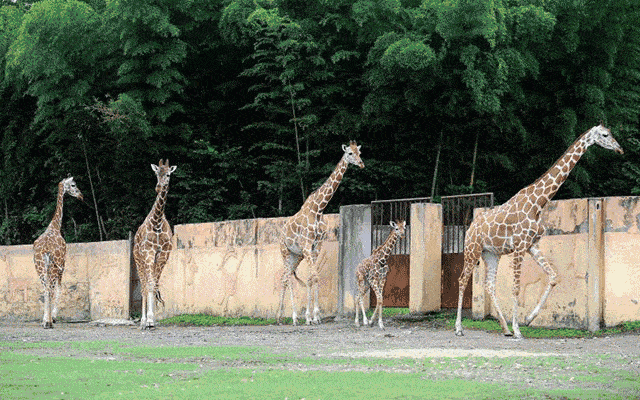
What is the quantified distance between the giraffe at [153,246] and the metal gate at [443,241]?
390 centimetres

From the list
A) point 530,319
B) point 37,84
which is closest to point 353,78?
point 37,84

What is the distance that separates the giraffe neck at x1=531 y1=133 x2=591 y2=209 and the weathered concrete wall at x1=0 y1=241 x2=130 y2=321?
34.9 ft

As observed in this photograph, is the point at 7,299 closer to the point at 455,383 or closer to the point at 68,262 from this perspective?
the point at 68,262

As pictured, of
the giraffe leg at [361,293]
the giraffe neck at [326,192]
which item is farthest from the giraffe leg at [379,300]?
the giraffe neck at [326,192]

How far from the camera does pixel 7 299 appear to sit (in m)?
23.2

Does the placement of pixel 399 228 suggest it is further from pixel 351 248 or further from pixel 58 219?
pixel 58 219

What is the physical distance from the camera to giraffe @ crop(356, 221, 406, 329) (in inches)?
590

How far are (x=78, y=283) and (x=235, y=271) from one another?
16.7 feet

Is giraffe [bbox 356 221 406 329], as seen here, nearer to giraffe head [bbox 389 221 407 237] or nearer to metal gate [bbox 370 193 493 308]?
giraffe head [bbox 389 221 407 237]

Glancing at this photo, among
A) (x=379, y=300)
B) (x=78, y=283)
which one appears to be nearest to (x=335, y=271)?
(x=379, y=300)

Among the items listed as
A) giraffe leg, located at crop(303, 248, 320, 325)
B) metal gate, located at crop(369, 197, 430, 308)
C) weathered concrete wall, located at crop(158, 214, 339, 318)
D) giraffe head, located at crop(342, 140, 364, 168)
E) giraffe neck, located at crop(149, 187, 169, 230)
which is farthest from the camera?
weathered concrete wall, located at crop(158, 214, 339, 318)

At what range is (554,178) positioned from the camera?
12961 millimetres

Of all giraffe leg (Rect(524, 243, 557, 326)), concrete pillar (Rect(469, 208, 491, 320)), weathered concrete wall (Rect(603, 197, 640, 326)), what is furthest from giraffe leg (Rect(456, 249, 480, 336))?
weathered concrete wall (Rect(603, 197, 640, 326))

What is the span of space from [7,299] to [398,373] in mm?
17302
